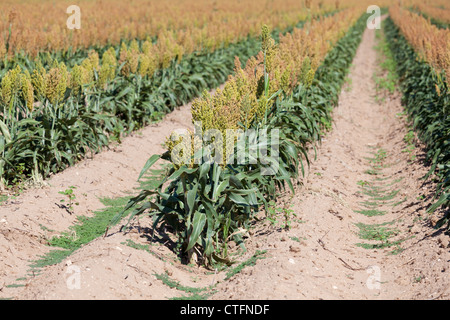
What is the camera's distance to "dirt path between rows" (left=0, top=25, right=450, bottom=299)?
428 cm

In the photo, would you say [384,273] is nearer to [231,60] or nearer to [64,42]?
[64,42]

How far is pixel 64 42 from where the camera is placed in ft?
39.5

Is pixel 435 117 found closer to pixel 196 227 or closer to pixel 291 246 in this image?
pixel 291 246

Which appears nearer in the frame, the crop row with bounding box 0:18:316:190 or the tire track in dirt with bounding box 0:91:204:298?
the tire track in dirt with bounding box 0:91:204:298

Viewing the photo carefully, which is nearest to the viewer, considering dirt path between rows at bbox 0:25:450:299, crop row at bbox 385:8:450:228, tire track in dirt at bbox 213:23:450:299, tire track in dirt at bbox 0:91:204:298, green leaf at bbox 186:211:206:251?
dirt path between rows at bbox 0:25:450:299

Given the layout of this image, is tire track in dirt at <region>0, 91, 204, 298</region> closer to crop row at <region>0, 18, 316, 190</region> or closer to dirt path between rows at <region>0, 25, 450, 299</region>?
dirt path between rows at <region>0, 25, 450, 299</region>

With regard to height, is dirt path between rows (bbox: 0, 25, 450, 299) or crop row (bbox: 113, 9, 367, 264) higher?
crop row (bbox: 113, 9, 367, 264)

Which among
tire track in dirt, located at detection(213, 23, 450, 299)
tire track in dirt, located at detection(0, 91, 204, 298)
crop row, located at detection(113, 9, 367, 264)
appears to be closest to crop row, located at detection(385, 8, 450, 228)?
tire track in dirt, located at detection(213, 23, 450, 299)

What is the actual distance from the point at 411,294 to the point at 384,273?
0.53m

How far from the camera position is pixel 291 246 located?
195 inches

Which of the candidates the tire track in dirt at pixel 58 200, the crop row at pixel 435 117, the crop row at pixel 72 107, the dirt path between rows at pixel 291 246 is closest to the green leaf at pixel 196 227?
the dirt path between rows at pixel 291 246

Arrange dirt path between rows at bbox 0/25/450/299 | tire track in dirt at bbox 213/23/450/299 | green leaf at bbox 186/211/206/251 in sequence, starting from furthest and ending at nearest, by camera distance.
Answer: green leaf at bbox 186/211/206/251, tire track in dirt at bbox 213/23/450/299, dirt path between rows at bbox 0/25/450/299

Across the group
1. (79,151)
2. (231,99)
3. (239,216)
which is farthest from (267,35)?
(79,151)

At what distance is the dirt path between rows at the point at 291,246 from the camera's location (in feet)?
14.0
